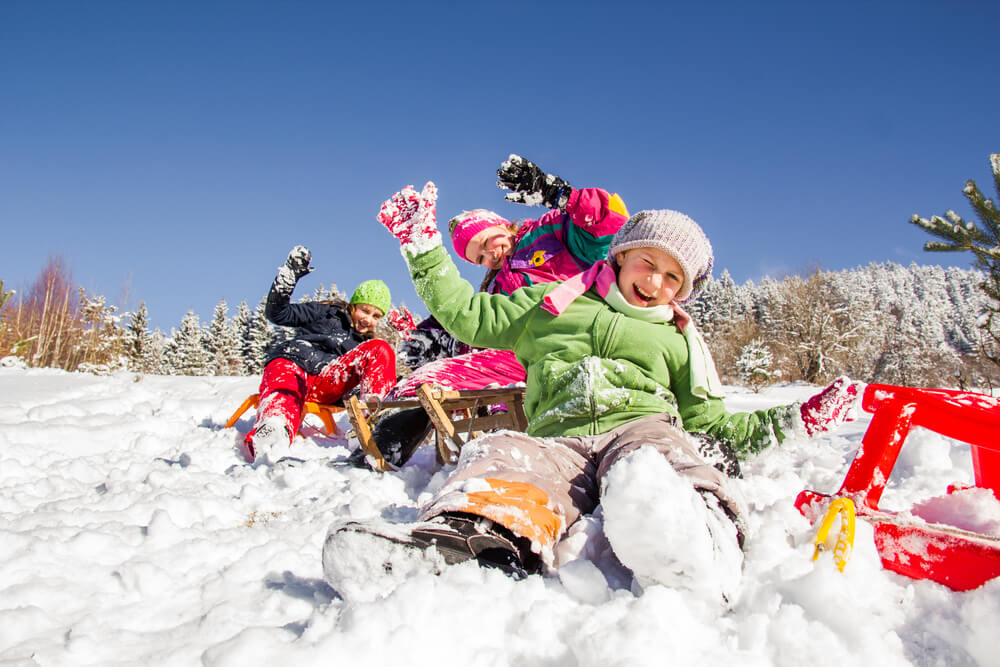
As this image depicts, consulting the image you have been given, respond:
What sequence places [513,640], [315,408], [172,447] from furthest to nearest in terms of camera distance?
[315,408] → [172,447] → [513,640]

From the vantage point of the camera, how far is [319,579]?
1.30m

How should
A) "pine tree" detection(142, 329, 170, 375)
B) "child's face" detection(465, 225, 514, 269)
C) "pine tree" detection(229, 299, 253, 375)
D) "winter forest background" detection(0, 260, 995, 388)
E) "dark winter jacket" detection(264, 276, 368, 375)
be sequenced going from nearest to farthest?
"child's face" detection(465, 225, 514, 269) < "dark winter jacket" detection(264, 276, 368, 375) < "winter forest background" detection(0, 260, 995, 388) < "pine tree" detection(142, 329, 170, 375) < "pine tree" detection(229, 299, 253, 375)

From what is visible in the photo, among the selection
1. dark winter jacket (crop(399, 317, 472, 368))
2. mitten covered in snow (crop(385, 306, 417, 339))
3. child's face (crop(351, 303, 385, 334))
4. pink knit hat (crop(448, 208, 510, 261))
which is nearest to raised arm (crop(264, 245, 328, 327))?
child's face (crop(351, 303, 385, 334))

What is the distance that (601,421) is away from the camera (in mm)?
1829

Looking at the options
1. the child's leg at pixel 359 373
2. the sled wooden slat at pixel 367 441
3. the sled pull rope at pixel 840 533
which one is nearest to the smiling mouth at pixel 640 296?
the sled pull rope at pixel 840 533

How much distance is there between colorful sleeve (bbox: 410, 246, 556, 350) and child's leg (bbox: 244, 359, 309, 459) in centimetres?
182

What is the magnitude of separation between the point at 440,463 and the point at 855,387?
6.46ft

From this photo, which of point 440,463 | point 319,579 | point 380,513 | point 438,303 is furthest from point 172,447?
point 319,579

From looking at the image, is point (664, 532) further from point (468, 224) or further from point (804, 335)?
point (804, 335)

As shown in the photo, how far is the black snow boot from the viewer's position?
118 inches

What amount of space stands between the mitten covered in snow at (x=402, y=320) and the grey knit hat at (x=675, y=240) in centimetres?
209

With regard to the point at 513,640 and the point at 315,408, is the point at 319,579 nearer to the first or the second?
the point at 513,640

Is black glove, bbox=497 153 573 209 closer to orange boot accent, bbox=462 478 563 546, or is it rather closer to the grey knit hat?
the grey knit hat

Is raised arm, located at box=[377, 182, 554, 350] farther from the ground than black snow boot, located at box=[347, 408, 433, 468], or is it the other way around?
raised arm, located at box=[377, 182, 554, 350]
